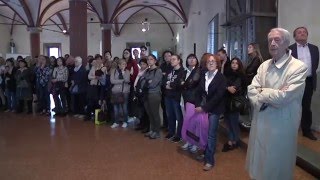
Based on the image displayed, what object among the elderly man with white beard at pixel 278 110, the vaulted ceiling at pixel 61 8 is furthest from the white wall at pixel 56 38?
the elderly man with white beard at pixel 278 110

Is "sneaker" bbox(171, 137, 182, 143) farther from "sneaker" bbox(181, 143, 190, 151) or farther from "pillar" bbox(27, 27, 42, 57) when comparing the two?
"pillar" bbox(27, 27, 42, 57)

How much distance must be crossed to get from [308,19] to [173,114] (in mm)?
2583

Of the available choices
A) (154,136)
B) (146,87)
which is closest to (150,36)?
(146,87)

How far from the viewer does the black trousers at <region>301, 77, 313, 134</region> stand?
4.86m

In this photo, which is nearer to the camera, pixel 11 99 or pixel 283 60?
pixel 283 60

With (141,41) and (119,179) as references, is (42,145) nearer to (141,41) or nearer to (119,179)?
(119,179)

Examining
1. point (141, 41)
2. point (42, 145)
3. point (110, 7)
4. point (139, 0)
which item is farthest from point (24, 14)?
point (42, 145)

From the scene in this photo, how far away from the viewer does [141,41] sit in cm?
2477

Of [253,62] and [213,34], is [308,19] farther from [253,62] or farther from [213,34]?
[213,34]

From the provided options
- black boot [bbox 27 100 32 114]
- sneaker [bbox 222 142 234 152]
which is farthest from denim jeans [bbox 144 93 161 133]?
black boot [bbox 27 100 32 114]

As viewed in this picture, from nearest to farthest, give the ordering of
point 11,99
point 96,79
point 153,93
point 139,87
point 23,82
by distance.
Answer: point 153,93 → point 139,87 → point 96,79 → point 23,82 → point 11,99

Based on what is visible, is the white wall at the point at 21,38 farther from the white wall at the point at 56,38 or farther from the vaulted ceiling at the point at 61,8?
the vaulted ceiling at the point at 61,8

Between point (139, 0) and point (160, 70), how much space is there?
15.3m

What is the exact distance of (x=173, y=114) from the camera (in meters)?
5.71
